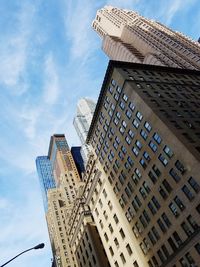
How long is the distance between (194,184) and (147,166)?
1307 centimetres

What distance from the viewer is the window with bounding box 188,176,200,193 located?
54116 millimetres

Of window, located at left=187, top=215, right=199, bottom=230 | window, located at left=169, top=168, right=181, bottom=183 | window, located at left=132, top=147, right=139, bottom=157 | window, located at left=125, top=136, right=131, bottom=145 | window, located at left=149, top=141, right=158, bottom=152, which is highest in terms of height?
window, located at left=125, top=136, right=131, bottom=145

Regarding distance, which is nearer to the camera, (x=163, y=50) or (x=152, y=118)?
A: (x=152, y=118)

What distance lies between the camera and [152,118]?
66.7m

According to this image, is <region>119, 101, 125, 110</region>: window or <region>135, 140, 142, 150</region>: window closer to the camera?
<region>135, 140, 142, 150</region>: window

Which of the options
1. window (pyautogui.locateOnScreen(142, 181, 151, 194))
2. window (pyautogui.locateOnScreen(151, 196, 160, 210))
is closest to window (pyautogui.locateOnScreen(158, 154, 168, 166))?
window (pyautogui.locateOnScreen(142, 181, 151, 194))

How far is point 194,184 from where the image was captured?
55031 mm

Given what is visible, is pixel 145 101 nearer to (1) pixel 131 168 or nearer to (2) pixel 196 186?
(1) pixel 131 168

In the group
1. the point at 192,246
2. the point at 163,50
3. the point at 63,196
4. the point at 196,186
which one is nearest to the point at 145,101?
the point at 196,186

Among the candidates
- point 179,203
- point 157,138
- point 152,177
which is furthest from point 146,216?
point 157,138

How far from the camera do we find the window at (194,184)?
5412 centimetres

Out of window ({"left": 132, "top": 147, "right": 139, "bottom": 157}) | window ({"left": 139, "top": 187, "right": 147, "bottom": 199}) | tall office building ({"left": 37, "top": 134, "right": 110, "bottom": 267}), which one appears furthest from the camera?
tall office building ({"left": 37, "top": 134, "right": 110, "bottom": 267})

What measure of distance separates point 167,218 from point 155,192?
5.34 metres

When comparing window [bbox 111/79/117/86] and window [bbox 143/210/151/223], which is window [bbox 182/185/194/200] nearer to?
window [bbox 143/210/151/223]
